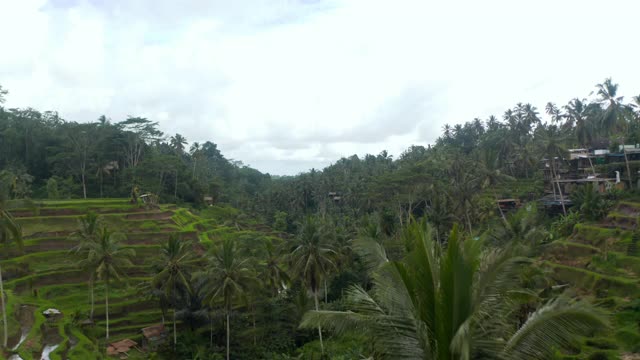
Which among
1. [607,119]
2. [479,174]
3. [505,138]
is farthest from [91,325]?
[505,138]

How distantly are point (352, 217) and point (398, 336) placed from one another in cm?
6490

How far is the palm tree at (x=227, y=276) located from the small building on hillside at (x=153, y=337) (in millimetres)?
4476

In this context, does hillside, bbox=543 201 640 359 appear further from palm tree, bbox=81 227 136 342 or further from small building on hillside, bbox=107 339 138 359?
palm tree, bbox=81 227 136 342

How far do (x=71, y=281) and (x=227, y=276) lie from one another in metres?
16.2

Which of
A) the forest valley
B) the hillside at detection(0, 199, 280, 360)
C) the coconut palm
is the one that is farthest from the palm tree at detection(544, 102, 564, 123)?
the hillside at detection(0, 199, 280, 360)

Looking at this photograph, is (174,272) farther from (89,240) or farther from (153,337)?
(89,240)

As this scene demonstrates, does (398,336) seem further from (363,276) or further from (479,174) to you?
(479,174)

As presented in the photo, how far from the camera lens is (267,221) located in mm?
78188

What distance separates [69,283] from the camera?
36.7 meters

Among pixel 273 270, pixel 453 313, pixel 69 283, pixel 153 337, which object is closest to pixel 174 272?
pixel 153 337

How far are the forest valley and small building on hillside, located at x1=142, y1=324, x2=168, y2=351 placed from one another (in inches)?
4.6

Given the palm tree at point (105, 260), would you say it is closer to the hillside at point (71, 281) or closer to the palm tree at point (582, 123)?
the hillside at point (71, 281)

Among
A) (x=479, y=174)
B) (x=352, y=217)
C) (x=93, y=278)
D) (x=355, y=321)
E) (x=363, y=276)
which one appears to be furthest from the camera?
(x=352, y=217)

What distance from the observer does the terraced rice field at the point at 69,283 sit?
27.0m
